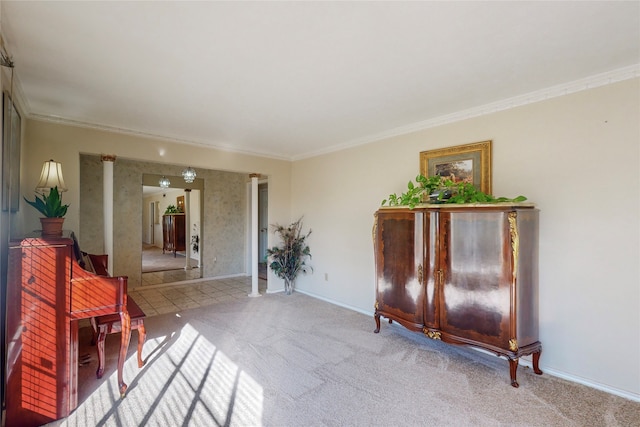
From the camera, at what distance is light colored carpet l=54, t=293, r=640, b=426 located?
80.3 inches

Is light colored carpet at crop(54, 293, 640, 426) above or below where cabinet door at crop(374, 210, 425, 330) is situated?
below

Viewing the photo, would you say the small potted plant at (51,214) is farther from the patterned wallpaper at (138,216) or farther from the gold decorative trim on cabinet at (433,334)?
the gold decorative trim on cabinet at (433,334)

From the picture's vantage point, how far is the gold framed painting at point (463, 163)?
3.05 metres

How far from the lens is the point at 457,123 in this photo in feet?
10.8

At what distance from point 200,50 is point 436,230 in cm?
249

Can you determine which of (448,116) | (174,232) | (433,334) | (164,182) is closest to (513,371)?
(433,334)

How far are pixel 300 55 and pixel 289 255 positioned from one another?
3662mm

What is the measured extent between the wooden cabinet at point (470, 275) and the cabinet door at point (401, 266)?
0.4 inches

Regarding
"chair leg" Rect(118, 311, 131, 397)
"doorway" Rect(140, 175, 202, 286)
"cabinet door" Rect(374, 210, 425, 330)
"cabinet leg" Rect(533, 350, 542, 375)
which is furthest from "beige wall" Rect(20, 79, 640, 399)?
"doorway" Rect(140, 175, 202, 286)

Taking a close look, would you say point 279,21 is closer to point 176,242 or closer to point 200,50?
point 200,50

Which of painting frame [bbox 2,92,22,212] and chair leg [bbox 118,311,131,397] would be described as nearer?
painting frame [bbox 2,92,22,212]

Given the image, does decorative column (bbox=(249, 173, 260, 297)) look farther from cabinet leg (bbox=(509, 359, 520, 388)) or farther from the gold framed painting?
cabinet leg (bbox=(509, 359, 520, 388))

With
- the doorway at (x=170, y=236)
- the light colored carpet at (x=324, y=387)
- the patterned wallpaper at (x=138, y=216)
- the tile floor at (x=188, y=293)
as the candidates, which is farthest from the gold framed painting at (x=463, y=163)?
the doorway at (x=170, y=236)

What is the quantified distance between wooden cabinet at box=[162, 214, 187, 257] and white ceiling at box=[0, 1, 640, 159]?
601 centimetres
